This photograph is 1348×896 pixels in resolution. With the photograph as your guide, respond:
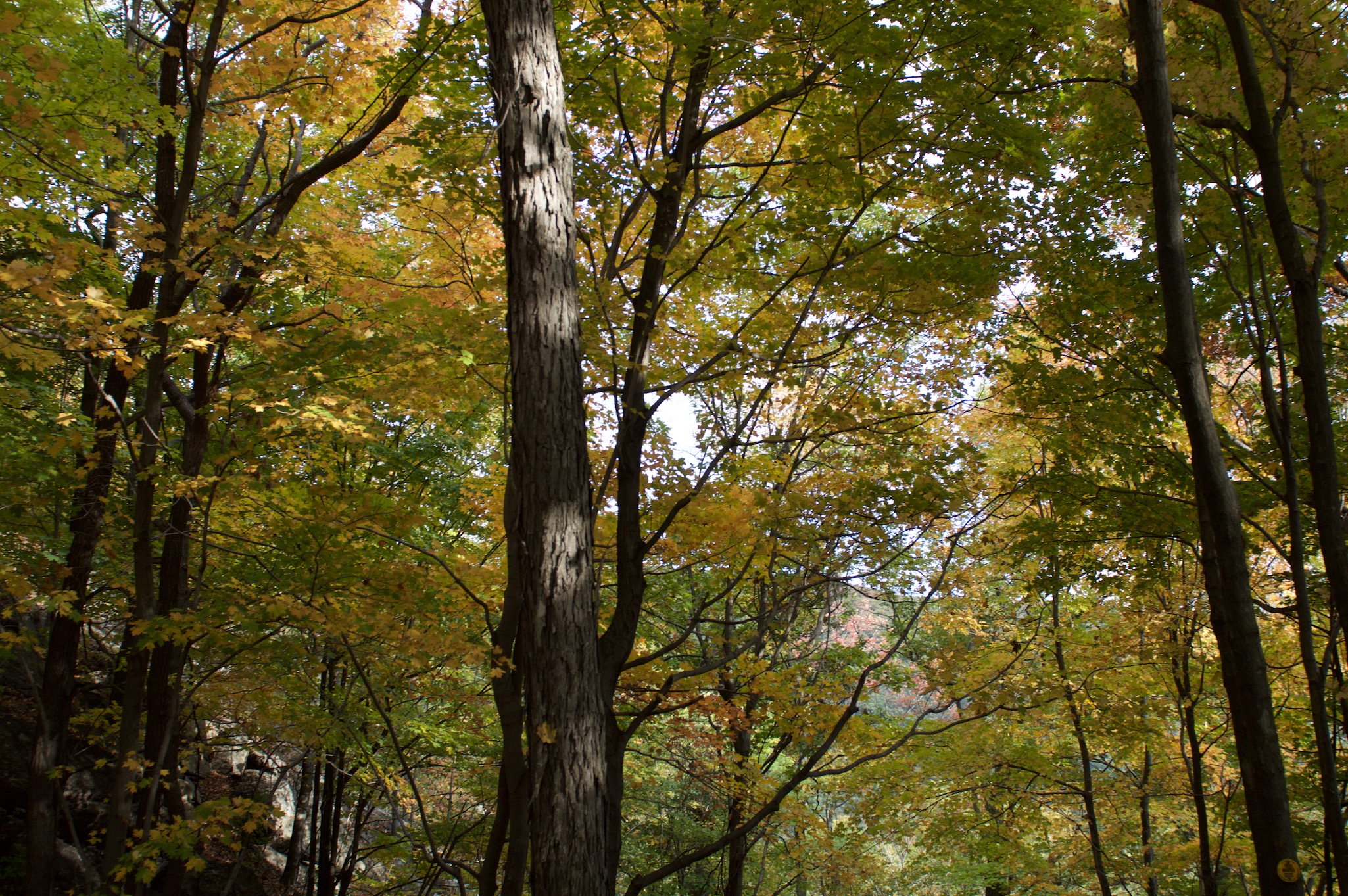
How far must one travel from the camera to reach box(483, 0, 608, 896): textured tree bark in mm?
2809

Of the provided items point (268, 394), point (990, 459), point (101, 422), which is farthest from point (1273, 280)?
point (101, 422)

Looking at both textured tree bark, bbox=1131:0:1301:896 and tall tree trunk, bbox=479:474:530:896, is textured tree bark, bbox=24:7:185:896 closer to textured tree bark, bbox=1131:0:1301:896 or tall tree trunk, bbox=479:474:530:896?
tall tree trunk, bbox=479:474:530:896

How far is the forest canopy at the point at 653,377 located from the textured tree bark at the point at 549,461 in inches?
0.7

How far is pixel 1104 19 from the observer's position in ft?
13.4

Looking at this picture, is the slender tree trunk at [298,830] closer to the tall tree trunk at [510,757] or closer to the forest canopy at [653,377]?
the forest canopy at [653,377]

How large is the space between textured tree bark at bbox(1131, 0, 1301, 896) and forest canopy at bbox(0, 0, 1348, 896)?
0.05 feet

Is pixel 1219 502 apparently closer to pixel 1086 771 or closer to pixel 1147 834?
pixel 1086 771

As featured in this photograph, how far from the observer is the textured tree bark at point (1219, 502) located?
2.69m

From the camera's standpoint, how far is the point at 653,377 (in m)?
4.92

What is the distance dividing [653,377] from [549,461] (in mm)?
1978

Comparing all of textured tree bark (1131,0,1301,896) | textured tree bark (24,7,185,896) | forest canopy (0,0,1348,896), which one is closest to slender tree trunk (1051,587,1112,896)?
forest canopy (0,0,1348,896)

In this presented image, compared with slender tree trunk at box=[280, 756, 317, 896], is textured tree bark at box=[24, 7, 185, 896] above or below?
above

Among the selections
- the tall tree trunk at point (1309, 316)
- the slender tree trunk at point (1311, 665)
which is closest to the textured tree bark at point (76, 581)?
the tall tree trunk at point (1309, 316)

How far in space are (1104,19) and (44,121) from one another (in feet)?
20.1
